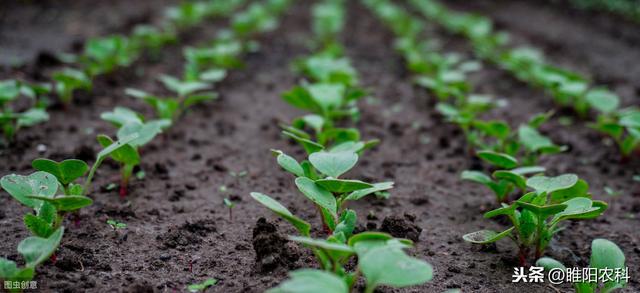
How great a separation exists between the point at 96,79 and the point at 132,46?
656 mm

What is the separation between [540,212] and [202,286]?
3.65 feet

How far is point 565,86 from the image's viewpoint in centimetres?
342

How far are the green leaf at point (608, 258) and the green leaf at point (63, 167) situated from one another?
167 centimetres

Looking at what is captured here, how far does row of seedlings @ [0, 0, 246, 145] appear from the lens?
2754 mm

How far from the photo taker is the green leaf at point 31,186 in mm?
1723

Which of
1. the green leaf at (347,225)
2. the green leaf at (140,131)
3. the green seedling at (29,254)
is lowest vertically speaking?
the green seedling at (29,254)

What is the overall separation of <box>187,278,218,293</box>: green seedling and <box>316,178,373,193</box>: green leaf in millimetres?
471

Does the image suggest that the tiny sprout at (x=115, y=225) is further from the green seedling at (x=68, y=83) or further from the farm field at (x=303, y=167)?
the green seedling at (x=68, y=83)

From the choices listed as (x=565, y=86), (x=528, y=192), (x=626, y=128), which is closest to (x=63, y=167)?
(x=528, y=192)

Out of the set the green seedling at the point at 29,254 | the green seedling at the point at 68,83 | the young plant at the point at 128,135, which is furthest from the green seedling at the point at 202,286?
the green seedling at the point at 68,83

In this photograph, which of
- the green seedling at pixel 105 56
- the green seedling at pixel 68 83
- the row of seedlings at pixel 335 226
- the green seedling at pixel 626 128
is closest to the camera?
the row of seedlings at pixel 335 226

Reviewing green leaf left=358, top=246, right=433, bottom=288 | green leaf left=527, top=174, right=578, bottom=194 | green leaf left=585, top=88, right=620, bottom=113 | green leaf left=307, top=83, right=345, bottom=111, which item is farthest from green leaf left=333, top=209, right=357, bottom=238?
green leaf left=585, top=88, right=620, bottom=113

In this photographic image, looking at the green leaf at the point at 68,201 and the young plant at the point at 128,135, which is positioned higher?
the young plant at the point at 128,135

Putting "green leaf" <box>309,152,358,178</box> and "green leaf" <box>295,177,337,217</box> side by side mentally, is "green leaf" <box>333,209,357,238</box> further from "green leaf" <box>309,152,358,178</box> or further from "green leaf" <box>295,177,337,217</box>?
"green leaf" <box>309,152,358,178</box>
